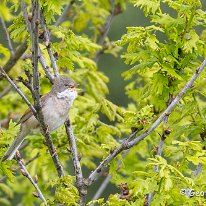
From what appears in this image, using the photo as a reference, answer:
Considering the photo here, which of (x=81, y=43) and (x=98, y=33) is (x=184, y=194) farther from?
(x=98, y=33)

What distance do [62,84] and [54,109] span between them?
0.67 ft

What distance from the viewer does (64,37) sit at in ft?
16.7

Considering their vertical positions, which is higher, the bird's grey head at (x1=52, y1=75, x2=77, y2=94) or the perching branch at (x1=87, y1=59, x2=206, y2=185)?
the bird's grey head at (x1=52, y1=75, x2=77, y2=94)

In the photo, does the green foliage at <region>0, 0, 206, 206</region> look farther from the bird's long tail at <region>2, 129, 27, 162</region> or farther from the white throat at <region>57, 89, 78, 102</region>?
the white throat at <region>57, 89, 78, 102</region>

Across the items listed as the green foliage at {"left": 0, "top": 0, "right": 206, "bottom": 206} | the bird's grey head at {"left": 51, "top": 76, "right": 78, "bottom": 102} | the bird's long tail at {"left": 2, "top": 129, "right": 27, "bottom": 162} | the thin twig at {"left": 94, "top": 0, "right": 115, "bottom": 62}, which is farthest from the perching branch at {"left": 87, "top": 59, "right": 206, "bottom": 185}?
the thin twig at {"left": 94, "top": 0, "right": 115, "bottom": 62}

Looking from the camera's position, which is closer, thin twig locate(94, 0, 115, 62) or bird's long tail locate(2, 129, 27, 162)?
bird's long tail locate(2, 129, 27, 162)

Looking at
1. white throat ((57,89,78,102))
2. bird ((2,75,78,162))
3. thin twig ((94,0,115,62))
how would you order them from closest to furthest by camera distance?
1. bird ((2,75,78,162))
2. white throat ((57,89,78,102))
3. thin twig ((94,0,115,62))

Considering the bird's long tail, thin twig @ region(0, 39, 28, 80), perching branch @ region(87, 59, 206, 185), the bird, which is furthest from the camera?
thin twig @ region(0, 39, 28, 80)

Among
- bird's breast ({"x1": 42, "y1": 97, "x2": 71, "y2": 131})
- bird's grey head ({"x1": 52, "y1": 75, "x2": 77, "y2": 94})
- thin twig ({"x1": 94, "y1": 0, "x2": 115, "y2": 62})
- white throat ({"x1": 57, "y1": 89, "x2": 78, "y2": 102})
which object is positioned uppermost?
thin twig ({"x1": 94, "y1": 0, "x2": 115, "y2": 62})

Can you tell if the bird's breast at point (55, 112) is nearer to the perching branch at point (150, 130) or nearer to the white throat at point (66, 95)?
the white throat at point (66, 95)

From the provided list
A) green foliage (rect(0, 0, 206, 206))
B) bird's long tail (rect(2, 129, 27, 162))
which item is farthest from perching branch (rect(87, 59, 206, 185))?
bird's long tail (rect(2, 129, 27, 162))

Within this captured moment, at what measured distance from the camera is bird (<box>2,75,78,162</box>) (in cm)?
523

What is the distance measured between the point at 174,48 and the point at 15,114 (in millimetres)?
2876

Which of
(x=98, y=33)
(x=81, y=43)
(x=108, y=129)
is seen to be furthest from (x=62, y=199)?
(x=98, y=33)
